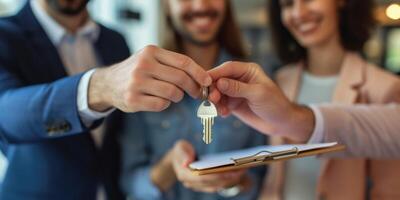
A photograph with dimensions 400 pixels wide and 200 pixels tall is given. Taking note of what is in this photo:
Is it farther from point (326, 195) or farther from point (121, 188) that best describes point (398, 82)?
point (121, 188)

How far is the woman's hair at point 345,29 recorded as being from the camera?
0.94 m

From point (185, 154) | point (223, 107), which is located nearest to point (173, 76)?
point (223, 107)

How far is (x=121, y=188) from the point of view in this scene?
87 cm

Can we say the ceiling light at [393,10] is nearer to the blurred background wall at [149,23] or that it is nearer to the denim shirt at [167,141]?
the blurred background wall at [149,23]

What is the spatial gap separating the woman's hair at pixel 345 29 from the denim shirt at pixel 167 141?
0.67 feet

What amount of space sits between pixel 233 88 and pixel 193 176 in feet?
0.77

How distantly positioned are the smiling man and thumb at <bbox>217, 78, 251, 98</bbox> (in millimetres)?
267

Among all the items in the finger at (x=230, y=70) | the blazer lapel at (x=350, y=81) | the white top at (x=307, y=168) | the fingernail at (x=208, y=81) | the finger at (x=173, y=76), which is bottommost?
the white top at (x=307, y=168)

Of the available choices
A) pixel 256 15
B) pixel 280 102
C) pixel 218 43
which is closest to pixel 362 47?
pixel 218 43

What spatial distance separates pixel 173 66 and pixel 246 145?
0.47 m

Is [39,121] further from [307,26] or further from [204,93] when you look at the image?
[307,26]

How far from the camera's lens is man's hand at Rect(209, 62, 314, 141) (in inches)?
20.8

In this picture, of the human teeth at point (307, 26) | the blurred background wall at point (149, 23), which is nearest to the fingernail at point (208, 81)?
the blurred background wall at point (149, 23)

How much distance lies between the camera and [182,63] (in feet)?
1.54
